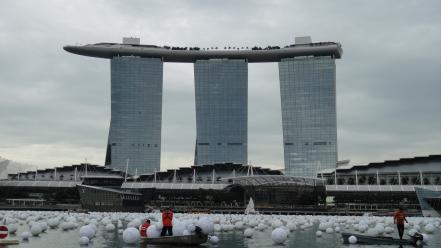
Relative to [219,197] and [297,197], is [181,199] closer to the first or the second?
[219,197]

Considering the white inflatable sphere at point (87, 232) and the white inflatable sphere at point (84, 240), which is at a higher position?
the white inflatable sphere at point (87, 232)

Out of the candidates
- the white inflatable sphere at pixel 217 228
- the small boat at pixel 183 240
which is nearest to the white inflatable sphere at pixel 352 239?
the small boat at pixel 183 240

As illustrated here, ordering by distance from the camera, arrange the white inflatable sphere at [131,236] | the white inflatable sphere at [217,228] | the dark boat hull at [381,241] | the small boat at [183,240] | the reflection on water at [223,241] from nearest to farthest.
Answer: the small boat at [183,240] < the white inflatable sphere at [131,236] < the reflection on water at [223,241] < the dark boat hull at [381,241] < the white inflatable sphere at [217,228]

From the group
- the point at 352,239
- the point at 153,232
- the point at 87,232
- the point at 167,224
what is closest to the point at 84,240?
the point at 87,232

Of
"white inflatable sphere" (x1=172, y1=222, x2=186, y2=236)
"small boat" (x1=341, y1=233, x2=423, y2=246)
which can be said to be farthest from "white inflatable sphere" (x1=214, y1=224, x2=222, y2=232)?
"white inflatable sphere" (x1=172, y1=222, x2=186, y2=236)

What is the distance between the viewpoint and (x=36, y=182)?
17762 cm

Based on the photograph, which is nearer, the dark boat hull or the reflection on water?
the reflection on water

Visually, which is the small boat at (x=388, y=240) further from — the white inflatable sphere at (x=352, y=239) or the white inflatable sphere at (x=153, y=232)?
the white inflatable sphere at (x=153, y=232)

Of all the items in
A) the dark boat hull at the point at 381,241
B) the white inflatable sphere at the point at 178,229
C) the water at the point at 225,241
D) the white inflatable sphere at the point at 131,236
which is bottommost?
the water at the point at 225,241

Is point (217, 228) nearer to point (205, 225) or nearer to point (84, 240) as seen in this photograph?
point (205, 225)

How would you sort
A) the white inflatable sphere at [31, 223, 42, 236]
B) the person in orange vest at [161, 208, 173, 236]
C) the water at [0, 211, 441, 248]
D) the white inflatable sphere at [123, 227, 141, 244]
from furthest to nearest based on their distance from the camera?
Result: the white inflatable sphere at [31, 223, 42, 236] < the water at [0, 211, 441, 248] < the white inflatable sphere at [123, 227, 141, 244] < the person in orange vest at [161, 208, 173, 236]

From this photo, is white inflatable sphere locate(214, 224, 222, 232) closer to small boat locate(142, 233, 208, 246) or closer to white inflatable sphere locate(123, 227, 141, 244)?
white inflatable sphere locate(123, 227, 141, 244)

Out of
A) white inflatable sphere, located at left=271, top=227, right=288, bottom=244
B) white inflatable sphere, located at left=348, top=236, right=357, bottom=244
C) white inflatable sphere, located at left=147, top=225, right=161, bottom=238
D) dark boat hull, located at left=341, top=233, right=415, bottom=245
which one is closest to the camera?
white inflatable sphere, located at left=147, top=225, right=161, bottom=238

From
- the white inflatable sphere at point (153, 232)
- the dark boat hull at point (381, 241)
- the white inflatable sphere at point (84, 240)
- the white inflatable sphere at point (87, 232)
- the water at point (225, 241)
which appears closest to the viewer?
the white inflatable sphere at point (153, 232)
